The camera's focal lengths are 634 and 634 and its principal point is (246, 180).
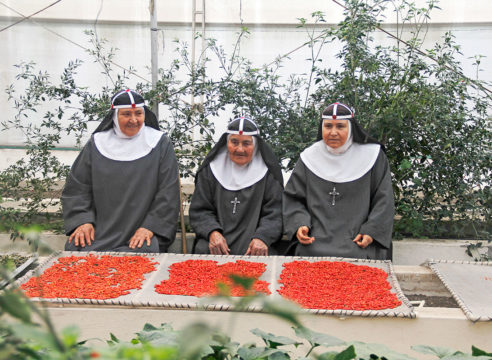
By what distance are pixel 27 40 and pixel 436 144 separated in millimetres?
5485

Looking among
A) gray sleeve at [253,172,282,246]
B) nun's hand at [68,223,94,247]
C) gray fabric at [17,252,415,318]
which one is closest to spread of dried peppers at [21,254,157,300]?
gray fabric at [17,252,415,318]

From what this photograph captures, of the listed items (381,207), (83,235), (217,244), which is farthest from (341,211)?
(83,235)

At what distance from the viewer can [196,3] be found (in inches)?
303

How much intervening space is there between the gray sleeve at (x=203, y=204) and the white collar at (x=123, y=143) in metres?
0.49

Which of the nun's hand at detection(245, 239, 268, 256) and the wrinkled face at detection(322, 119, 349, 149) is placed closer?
the nun's hand at detection(245, 239, 268, 256)

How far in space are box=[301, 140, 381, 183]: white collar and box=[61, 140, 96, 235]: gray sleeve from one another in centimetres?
173

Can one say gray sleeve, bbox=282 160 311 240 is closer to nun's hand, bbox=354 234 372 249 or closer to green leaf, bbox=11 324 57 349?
nun's hand, bbox=354 234 372 249

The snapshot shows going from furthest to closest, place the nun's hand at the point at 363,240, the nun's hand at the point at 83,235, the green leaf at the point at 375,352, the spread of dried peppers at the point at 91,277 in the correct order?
the nun's hand at the point at 83,235 → the nun's hand at the point at 363,240 → the spread of dried peppers at the point at 91,277 → the green leaf at the point at 375,352

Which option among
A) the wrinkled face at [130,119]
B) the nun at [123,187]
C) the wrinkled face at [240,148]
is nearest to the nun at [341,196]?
the wrinkled face at [240,148]

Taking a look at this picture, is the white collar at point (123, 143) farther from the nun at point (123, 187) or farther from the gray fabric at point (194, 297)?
the gray fabric at point (194, 297)

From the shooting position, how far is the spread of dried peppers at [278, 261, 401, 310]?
3336 millimetres

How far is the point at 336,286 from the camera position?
142 inches

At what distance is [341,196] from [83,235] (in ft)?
6.53

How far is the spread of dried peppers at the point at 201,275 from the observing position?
353 centimetres
